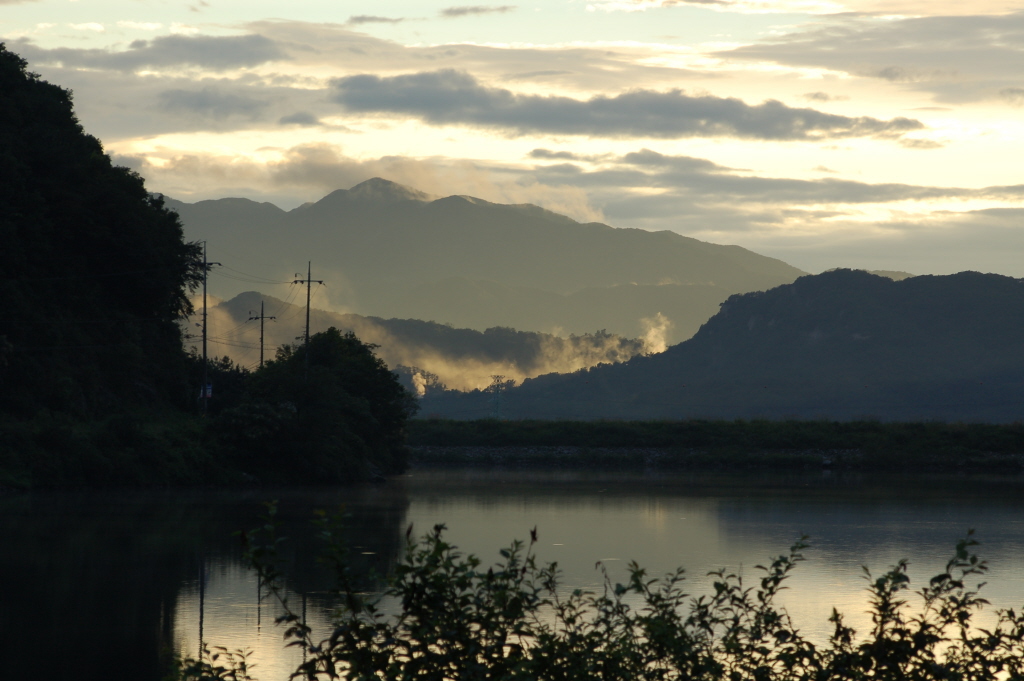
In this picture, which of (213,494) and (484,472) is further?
(484,472)

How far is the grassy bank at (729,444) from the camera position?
283ft

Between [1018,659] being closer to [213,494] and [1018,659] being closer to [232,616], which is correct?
[232,616]

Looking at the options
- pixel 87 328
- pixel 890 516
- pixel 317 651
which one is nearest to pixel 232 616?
pixel 317 651

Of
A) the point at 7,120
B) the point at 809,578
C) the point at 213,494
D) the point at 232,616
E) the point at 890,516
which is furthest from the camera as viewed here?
the point at 7,120

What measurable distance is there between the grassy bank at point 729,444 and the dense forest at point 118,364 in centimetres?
2769

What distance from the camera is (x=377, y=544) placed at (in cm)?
2691

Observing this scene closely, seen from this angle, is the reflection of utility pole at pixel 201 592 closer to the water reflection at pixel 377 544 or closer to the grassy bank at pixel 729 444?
the water reflection at pixel 377 544

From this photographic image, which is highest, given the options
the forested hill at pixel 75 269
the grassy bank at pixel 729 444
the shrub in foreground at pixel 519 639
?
the forested hill at pixel 75 269

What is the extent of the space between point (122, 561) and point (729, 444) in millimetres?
75520

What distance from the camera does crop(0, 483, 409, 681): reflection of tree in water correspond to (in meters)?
14.7

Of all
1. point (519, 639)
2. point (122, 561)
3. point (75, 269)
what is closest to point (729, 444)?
point (75, 269)

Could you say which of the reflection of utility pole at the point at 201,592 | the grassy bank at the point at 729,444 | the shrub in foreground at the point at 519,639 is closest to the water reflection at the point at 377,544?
the reflection of utility pole at the point at 201,592

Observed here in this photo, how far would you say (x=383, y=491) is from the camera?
162ft

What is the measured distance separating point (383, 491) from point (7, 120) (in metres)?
26.0
